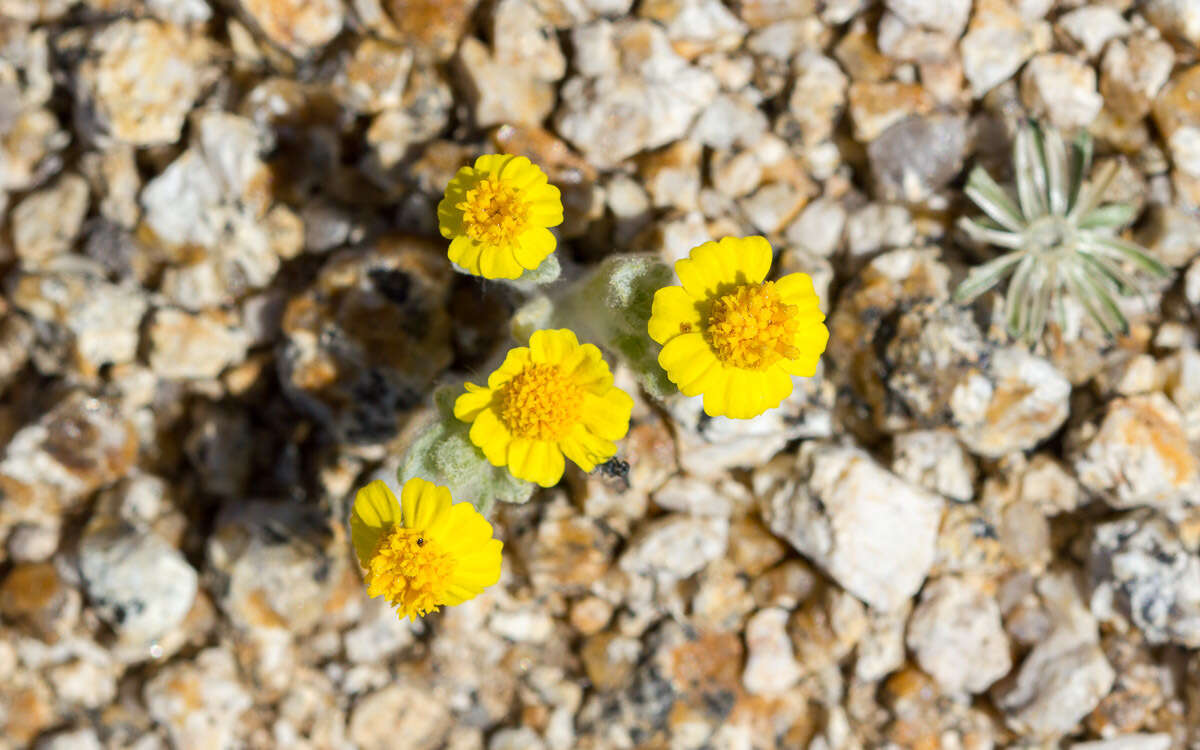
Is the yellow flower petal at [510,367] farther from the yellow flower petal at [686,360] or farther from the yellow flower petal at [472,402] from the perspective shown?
the yellow flower petal at [686,360]

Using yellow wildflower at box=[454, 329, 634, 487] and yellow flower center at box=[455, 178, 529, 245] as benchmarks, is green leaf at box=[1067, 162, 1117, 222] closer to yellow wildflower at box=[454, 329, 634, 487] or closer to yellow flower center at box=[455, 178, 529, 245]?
yellow wildflower at box=[454, 329, 634, 487]

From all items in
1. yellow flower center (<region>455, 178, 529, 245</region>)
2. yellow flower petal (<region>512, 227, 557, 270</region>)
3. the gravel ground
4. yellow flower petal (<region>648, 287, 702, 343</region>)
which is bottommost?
the gravel ground

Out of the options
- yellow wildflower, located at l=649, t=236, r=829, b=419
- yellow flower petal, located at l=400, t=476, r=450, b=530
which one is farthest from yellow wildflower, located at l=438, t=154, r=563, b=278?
yellow flower petal, located at l=400, t=476, r=450, b=530

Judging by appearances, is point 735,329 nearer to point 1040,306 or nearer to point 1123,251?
point 1040,306

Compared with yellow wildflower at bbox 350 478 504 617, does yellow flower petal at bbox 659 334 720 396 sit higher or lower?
higher

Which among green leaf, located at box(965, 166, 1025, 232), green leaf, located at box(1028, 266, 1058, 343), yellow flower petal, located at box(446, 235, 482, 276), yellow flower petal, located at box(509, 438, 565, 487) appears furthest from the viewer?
green leaf, located at box(965, 166, 1025, 232)

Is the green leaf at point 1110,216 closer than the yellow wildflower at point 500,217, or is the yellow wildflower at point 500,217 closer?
the yellow wildflower at point 500,217

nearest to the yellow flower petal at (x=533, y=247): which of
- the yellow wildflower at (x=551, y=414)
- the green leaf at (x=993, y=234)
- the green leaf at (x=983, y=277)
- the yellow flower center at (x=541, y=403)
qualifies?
the yellow wildflower at (x=551, y=414)
